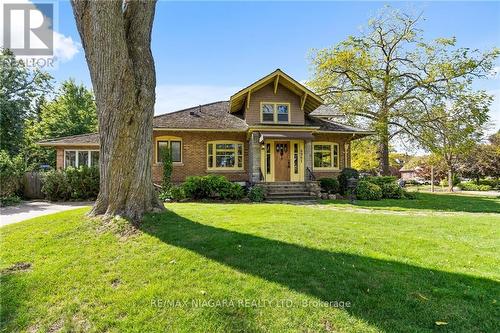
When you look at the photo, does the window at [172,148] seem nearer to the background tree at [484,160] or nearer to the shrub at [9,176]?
the shrub at [9,176]

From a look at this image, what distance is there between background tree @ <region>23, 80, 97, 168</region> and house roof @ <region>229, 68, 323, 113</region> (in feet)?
87.0

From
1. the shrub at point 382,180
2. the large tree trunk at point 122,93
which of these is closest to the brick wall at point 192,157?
the shrub at point 382,180

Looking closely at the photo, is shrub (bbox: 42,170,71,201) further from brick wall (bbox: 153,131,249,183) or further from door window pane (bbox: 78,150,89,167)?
brick wall (bbox: 153,131,249,183)

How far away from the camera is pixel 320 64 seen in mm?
23000

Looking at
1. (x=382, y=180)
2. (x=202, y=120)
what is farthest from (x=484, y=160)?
(x=202, y=120)

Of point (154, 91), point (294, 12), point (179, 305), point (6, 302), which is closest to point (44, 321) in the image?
point (6, 302)

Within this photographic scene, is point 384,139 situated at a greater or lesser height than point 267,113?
lesser

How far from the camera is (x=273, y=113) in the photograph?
57.7 feet

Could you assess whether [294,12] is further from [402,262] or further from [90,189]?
[90,189]

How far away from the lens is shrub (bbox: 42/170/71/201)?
1416 cm

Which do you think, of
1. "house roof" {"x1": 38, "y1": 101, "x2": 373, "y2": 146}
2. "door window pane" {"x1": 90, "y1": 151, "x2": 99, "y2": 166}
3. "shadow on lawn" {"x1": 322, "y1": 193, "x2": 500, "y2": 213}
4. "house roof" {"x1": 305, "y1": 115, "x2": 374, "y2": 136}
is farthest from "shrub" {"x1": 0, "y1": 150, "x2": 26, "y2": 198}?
"house roof" {"x1": 305, "y1": 115, "x2": 374, "y2": 136}

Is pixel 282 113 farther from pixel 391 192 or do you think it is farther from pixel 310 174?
pixel 391 192

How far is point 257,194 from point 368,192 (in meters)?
6.03

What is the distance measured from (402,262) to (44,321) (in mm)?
5019
